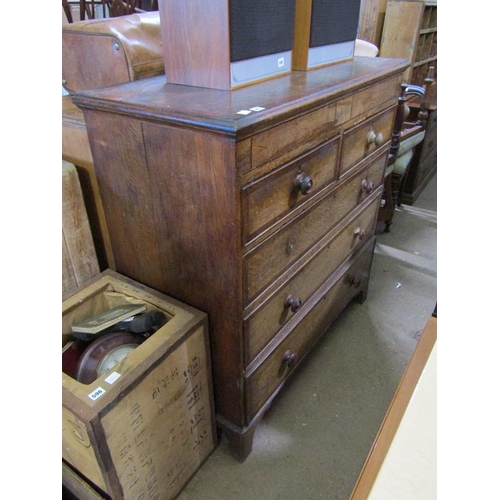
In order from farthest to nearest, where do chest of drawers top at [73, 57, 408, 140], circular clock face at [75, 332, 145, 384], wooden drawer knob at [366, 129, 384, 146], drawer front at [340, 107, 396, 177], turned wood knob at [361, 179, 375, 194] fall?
turned wood knob at [361, 179, 375, 194] → wooden drawer knob at [366, 129, 384, 146] → drawer front at [340, 107, 396, 177] → circular clock face at [75, 332, 145, 384] → chest of drawers top at [73, 57, 408, 140]

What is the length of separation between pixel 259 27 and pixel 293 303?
0.70m

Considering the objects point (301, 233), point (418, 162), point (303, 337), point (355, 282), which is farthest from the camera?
point (418, 162)

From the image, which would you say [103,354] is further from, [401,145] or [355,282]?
[401,145]

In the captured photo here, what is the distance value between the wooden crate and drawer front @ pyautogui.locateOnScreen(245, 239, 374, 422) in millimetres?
133

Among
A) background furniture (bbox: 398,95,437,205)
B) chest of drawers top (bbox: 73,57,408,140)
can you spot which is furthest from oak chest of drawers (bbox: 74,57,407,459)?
background furniture (bbox: 398,95,437,205)

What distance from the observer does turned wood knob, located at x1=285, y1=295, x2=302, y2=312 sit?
3.78 feet

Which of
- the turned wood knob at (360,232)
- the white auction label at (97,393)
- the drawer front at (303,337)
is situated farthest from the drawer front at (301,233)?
the white auction label at (97,393)

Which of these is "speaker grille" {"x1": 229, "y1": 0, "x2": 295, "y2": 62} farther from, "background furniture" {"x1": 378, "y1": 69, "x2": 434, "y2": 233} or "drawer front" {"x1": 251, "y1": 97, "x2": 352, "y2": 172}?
"background furniture" {"x1": 378, "y1": 69, "x2": 434, "y2": 233}

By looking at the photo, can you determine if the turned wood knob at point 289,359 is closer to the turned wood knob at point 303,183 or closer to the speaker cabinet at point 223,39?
the turned wood knob at point 303,183

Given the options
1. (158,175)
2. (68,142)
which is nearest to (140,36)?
(68,142)

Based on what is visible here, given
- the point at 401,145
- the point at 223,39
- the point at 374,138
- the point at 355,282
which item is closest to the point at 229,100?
the point at 223,39

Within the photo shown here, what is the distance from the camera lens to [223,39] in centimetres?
86

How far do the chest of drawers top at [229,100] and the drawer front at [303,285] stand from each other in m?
0.47

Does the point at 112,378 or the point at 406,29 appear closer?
the point at 112,378
